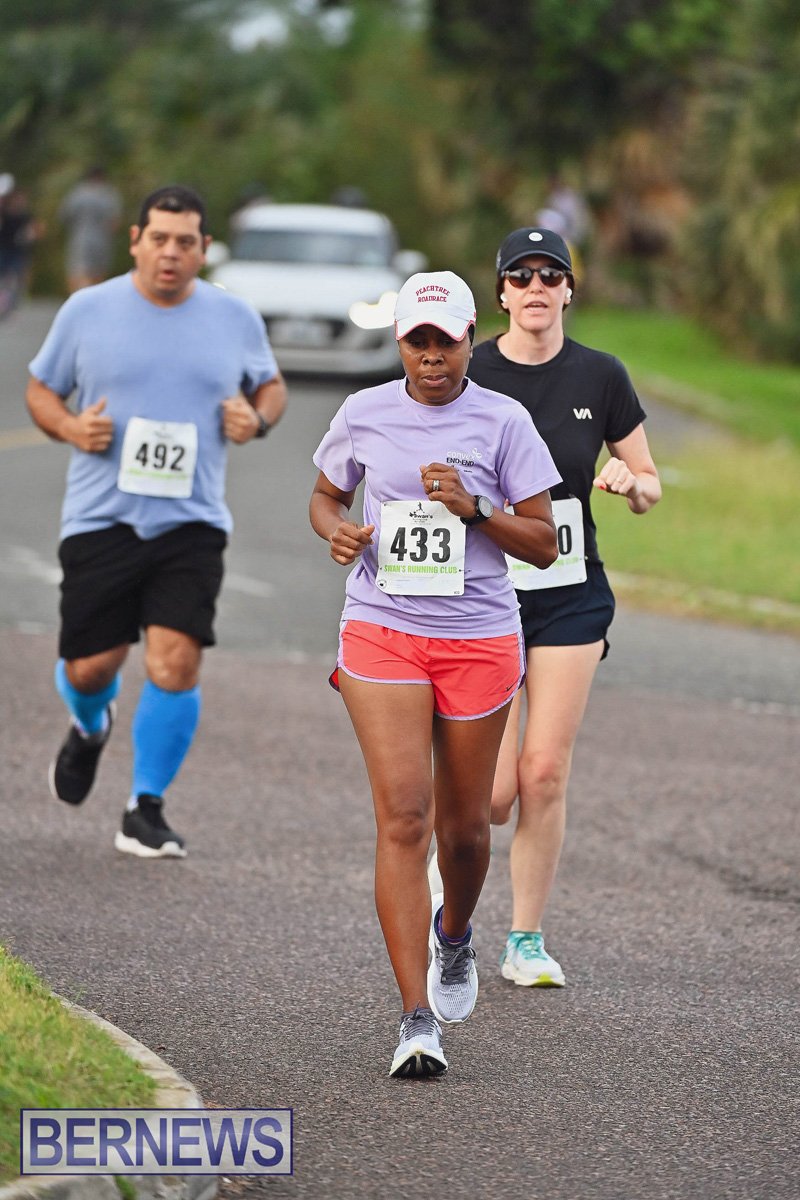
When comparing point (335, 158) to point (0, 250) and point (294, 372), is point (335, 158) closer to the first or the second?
point (0, 250)

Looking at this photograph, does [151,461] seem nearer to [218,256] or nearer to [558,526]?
[558,526]

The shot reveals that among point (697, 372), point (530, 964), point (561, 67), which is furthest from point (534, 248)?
point (561, 67)

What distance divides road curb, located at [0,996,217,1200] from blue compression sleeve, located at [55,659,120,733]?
2.69 metres

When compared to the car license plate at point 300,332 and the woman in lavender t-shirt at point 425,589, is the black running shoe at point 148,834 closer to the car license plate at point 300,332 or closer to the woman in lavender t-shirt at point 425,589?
the woman in lavender t-shirt at point 425,589

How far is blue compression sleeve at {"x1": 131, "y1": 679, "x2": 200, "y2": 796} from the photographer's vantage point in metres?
7.66

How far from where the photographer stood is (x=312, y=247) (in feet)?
82.9

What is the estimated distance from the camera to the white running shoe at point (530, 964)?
6.30 m

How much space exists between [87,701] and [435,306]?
294 cm

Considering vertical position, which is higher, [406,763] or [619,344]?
[619,344]

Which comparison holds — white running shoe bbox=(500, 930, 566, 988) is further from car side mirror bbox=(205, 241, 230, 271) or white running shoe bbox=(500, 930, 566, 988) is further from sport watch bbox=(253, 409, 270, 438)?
car side mirror bbox=(205, 241, 230, 271)

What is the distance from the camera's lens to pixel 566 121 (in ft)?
131

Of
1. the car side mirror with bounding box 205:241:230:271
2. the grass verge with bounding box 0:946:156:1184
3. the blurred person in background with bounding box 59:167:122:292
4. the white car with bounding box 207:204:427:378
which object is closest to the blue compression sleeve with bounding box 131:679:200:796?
the grass verge with bounding box 0:946:156:1184

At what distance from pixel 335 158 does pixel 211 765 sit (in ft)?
112

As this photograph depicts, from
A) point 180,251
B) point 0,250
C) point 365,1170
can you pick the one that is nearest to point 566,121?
point 0,250
